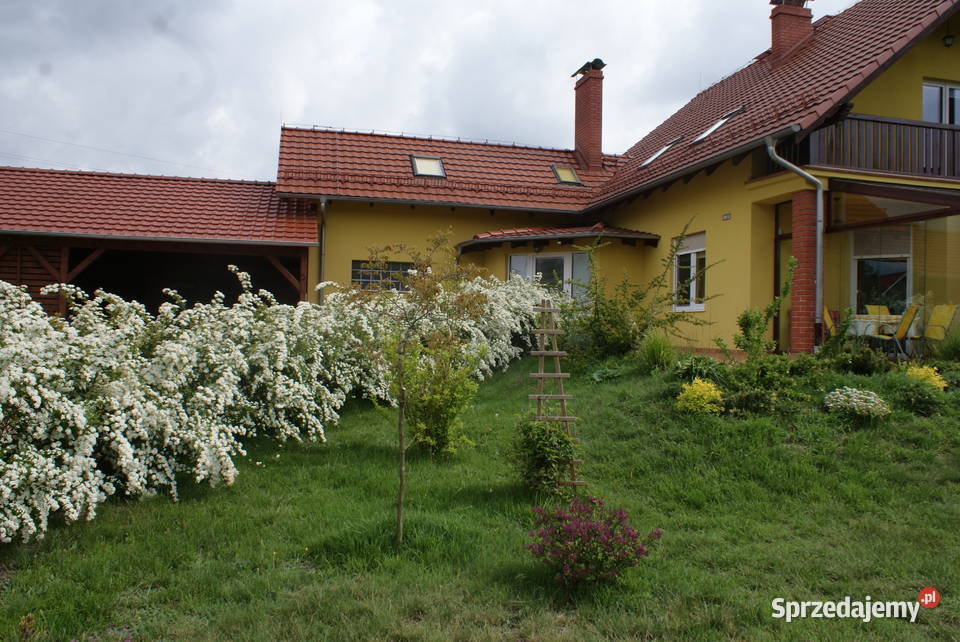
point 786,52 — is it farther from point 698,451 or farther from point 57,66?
point 57,66

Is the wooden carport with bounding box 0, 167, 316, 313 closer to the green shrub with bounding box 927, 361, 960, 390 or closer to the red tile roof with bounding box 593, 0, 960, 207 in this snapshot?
the red tile roof with bounding box 593, 0, 960, 207

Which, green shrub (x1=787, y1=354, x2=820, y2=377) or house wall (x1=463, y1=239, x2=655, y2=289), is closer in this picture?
green shrub (x1=787, y1=354, x2=820, y2=377)

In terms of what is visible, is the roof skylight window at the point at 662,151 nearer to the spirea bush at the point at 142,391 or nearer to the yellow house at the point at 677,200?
the yellow house at the point at 677,200

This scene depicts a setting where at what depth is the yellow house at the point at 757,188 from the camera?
9.90 meters

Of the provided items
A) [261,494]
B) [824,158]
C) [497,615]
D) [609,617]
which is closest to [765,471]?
[609,617]

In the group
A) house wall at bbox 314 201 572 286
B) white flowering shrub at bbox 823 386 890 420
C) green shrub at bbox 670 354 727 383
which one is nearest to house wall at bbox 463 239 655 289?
house wall at bbox 314 201 572 286

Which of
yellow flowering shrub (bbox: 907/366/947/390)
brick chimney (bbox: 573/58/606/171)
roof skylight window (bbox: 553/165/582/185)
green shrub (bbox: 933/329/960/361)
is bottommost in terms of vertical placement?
yellow flowering shrub (bbox: 907/366/947/390)

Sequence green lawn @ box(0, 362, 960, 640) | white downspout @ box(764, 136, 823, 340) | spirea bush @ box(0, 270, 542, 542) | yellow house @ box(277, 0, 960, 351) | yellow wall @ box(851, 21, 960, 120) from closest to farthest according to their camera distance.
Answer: green lawn @ box(0, 362, 960, 640) → spirea bush @ box(0, 270, 542, 542) → white downspout @ box(764, 136, 823, 340) → yellow house @ box(277, 0, 960, 351) → yellow wall @ box(851, 21, 960, 120)

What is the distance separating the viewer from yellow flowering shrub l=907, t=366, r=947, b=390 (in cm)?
716

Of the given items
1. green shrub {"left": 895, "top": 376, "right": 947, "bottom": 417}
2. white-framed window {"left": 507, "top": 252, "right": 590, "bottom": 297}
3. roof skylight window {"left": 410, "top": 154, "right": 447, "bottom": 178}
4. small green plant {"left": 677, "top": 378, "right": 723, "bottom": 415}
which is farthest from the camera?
roof skylight window {"left": 410, "top": 154, "right": 447, "bottom": 178}

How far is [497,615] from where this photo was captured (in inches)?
144

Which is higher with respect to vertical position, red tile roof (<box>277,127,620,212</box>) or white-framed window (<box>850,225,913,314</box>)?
red tile roof (<box>277,127,620,212</box>)

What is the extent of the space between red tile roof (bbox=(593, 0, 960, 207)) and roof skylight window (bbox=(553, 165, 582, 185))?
95 centimetres

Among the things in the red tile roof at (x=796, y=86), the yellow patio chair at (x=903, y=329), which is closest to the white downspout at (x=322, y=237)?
the red tile roof at (x=796, y=86)
